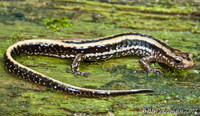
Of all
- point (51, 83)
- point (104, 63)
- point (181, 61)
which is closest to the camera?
point (51, 83)

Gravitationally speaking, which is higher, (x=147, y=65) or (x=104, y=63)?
(x=147, y=65)

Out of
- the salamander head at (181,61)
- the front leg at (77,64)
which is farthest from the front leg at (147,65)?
the front leg at (77,64)

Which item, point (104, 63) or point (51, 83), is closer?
point (51, 83)

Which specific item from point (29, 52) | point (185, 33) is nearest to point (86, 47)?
point (29, 52)

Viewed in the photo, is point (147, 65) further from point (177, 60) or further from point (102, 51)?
point (102, 51)

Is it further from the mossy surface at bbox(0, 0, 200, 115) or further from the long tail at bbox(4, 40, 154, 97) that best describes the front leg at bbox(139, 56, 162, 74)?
the long tail at bbox(4, 40, 154, 97)

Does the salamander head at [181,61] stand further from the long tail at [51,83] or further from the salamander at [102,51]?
the long tail at [51,83]

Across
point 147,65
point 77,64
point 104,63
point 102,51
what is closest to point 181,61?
point 147,65
